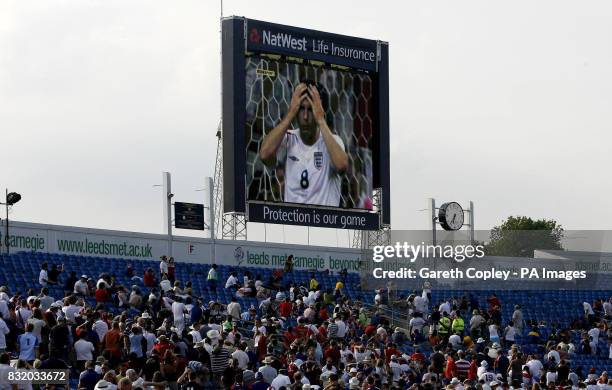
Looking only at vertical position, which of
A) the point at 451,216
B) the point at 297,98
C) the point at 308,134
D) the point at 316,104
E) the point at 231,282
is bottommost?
the point at 231,282

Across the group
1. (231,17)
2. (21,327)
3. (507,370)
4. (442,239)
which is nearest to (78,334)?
(21,327)

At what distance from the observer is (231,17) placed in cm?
3862

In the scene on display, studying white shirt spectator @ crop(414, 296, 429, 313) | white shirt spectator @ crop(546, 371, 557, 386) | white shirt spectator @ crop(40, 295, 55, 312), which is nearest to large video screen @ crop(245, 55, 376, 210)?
white shirt spectator @ crop(414, 296, 429, 313)

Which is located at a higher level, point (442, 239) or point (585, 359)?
point (442, 239)

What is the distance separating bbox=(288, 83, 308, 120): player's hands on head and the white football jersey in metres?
0.48

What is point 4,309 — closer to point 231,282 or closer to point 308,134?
point 231,282

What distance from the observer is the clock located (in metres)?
46.6

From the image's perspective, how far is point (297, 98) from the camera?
4000 centimetres

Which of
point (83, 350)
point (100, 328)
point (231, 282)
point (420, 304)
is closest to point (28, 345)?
point (83, 350)

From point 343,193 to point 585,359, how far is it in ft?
25.8

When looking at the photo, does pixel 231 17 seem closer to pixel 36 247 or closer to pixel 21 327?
pixel 36 247

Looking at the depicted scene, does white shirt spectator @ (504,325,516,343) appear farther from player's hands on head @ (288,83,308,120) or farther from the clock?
player's hands on head @ (288,83,308,120)

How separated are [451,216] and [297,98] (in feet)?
29.0

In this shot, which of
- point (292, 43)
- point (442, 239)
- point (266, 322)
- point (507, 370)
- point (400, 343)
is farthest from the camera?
point (442, 239)
